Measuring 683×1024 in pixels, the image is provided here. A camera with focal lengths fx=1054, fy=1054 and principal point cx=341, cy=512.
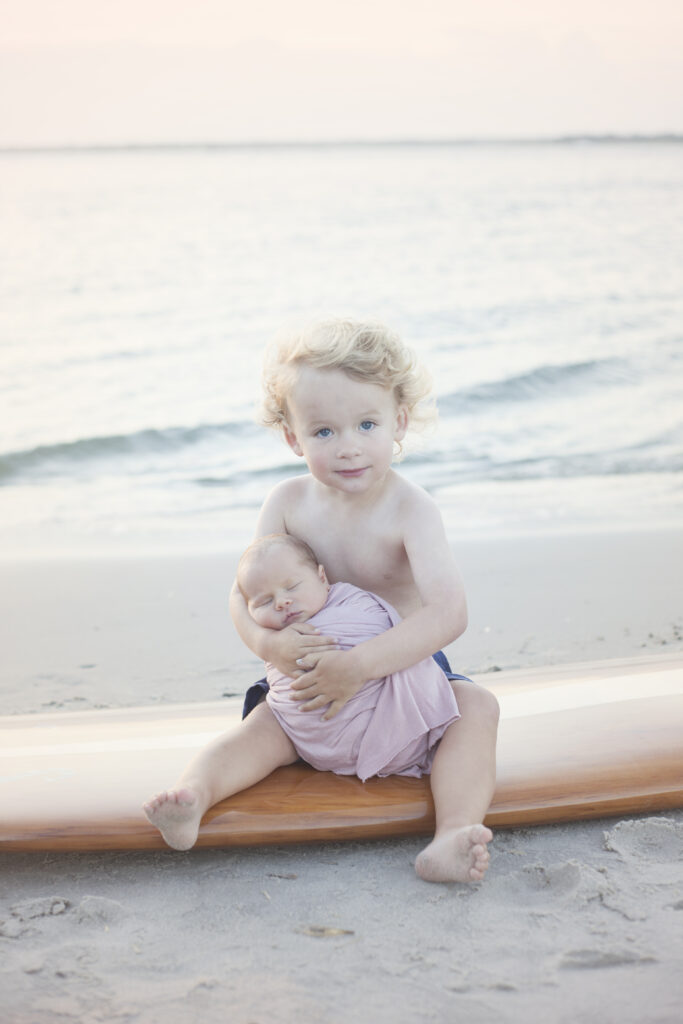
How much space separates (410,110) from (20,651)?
18.3 metres

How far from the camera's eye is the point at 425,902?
1.96 meters

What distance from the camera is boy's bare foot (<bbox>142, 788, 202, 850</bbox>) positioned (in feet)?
6.61

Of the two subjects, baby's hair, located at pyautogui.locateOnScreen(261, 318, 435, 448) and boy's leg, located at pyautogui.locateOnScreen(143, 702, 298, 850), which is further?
baby's hair, located at pyautogui.locateOnScreen(261, 318, 435, 448)

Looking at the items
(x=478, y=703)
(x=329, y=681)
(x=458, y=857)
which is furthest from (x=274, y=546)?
(x=458, y=857)

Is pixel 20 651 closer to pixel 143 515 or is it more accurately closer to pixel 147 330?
pixel 143 515

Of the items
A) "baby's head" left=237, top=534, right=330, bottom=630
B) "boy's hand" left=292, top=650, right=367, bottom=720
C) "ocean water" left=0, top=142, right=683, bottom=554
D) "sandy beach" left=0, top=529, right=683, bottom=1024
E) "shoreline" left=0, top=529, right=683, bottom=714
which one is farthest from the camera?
"ocean water" left=0, top=142, right=683, bottom=554

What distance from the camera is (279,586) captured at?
223 centimetres

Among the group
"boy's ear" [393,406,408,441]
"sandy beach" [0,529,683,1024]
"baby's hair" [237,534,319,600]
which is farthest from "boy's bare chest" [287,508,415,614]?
"sandy beach" [0,529,683,1024]

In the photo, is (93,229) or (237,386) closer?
(237,386)

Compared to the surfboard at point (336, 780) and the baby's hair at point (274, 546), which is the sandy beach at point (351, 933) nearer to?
the surfboard at point (336, 780)

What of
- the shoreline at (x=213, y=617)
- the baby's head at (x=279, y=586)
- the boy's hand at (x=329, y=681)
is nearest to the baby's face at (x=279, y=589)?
the baby's head at (x=279, y=586)

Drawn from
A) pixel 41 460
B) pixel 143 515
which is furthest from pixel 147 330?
pixel 143 515

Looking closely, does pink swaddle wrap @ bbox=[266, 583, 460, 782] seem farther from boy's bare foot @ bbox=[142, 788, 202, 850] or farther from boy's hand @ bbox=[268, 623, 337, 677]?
boy's bare foot @ bbox=[142, 788, 202, 850]

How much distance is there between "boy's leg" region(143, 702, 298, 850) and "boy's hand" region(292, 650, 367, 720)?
0.18m
